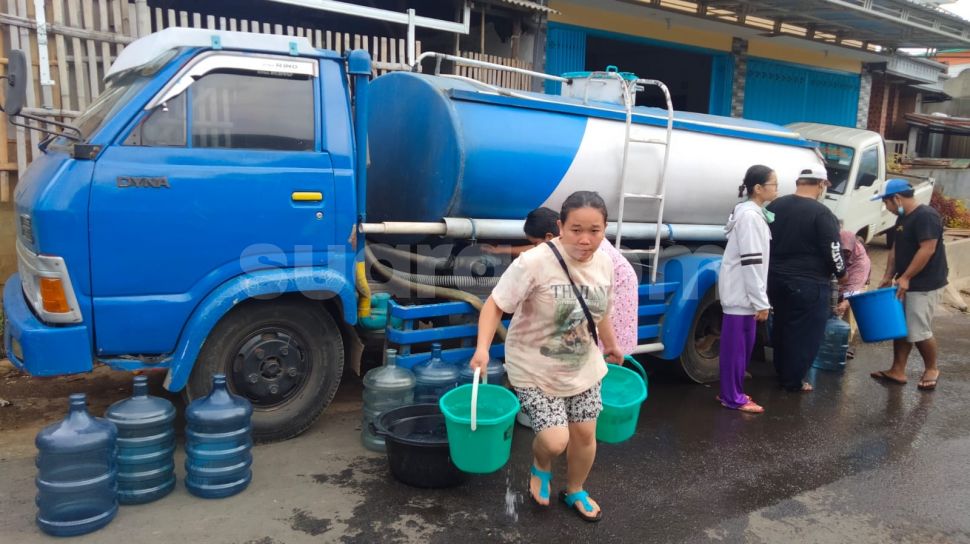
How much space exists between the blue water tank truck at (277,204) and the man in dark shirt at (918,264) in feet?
7.65

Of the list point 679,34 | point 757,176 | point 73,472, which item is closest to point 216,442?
point 73,472

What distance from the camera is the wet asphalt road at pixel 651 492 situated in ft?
11.8

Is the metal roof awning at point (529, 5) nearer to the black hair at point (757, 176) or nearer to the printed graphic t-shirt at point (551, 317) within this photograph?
the black hair at point (757, 176)

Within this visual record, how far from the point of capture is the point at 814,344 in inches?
235

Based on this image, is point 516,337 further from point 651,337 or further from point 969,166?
point 969,166

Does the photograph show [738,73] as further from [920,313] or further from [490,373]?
[490,373]

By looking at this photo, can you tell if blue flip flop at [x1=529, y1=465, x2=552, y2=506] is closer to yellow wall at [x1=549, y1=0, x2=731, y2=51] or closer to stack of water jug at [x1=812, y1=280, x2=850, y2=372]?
stack of water jug at [x1=812, y1=280, x2=850, y2=372]

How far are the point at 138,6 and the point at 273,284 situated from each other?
4275mm

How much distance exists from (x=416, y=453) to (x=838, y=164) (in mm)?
8299

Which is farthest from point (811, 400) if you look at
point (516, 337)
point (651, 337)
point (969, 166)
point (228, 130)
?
point (969, 166)

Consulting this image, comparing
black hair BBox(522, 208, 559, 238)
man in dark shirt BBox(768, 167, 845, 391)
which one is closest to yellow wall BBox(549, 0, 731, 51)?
man in dark shirt BBox(768, 167, 845, 391)

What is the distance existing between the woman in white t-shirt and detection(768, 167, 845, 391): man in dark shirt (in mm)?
2840

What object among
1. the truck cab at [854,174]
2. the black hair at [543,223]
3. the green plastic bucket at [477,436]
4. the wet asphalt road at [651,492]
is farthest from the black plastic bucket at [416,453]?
the truck cab at [854,174]

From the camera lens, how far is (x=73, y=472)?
133 inches
